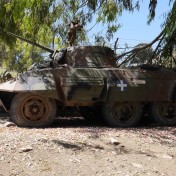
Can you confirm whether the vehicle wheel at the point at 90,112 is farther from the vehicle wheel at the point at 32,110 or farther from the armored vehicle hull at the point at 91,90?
the vehicle wheel at the point at 32,110

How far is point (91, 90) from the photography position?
10.0 meters

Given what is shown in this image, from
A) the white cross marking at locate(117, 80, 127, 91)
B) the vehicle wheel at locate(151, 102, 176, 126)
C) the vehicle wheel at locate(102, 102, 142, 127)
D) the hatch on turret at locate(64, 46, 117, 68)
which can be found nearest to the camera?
the white cross marking at locate(117, 80, 127, 91)

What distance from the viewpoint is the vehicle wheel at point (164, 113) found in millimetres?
10695

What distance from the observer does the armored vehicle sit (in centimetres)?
975

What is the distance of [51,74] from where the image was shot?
9789 mm

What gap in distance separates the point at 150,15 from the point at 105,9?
2343 mm

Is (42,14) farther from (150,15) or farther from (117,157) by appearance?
(117,157)

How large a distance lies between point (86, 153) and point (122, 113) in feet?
12.0

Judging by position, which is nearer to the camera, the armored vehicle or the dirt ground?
the dirt ground

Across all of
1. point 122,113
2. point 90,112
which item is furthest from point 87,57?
point 122,113

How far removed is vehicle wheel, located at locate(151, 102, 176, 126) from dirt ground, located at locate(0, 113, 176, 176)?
5.57ft

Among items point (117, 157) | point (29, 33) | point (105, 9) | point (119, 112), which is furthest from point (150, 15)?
point (117, 157)

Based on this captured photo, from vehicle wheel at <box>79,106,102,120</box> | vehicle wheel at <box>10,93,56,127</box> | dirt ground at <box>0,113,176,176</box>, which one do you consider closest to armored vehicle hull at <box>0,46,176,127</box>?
vehicle wheel at <box>10,93,56,127</box>

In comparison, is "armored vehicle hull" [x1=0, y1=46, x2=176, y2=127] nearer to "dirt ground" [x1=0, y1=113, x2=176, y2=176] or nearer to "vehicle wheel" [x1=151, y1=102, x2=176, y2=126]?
"vehicle wheel" [x1=151, y1=102, x2=176, y2=126]
